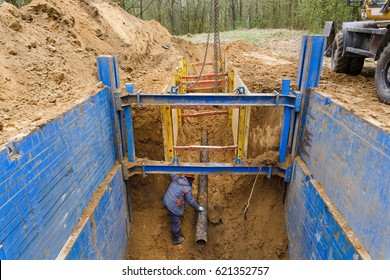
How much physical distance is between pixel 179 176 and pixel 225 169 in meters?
0.96

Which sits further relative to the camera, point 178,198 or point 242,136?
point 242,136

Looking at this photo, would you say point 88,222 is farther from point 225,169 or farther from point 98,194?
point 225,169

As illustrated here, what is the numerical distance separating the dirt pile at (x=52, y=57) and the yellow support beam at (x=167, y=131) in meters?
1.45

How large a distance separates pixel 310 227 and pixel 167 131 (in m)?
3.06

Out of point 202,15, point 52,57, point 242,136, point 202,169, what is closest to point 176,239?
point 202,169

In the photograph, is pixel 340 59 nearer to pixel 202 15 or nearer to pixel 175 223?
pixel 175 223

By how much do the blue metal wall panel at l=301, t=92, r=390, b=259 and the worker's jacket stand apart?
235 cm

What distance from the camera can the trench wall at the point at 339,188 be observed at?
2.75 metres

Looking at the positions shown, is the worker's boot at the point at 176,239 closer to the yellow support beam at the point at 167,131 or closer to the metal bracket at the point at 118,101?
the yellow support beam at the point at 167,131

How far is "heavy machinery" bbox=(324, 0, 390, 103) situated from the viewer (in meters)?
4.98

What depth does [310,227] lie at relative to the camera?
415 centimetres

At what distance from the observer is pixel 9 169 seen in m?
2.38

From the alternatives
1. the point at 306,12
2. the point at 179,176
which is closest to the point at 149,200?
the point at 179,176

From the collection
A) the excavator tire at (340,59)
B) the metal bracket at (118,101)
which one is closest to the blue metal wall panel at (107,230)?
the metal bracket at (118,101)
